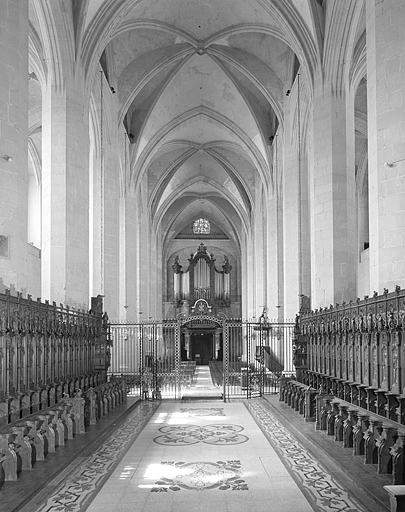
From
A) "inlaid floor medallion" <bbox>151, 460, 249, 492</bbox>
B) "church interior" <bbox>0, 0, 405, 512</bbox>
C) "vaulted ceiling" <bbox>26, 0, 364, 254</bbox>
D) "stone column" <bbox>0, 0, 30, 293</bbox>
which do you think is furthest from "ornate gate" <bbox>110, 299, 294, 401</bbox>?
"inlaid floor medallion" <bbox>151, 460, 249, 492</bbox>

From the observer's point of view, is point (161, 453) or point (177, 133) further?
point (177, 133)

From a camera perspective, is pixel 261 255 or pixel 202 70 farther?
pixel 261 255

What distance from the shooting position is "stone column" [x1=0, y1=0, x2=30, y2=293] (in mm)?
10008

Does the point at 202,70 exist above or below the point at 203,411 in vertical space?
above

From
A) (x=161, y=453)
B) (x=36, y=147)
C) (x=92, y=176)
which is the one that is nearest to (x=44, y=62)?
(x=92, y=176)

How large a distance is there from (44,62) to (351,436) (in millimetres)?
11518

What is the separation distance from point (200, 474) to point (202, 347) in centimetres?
3272

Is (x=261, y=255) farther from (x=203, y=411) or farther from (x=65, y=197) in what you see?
(x=203, y=411)

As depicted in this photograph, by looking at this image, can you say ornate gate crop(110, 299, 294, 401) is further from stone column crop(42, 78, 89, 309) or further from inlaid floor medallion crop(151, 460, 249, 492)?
inlaid floor medallion crop(151, 460, 249, 492)

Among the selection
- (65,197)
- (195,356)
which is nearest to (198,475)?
(65,197)

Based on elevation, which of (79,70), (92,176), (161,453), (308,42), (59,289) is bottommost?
(161,453)

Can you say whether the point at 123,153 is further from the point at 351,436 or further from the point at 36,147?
the point at 351,436

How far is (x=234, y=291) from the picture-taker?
1725 inches

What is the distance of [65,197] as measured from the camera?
47.8 ft
